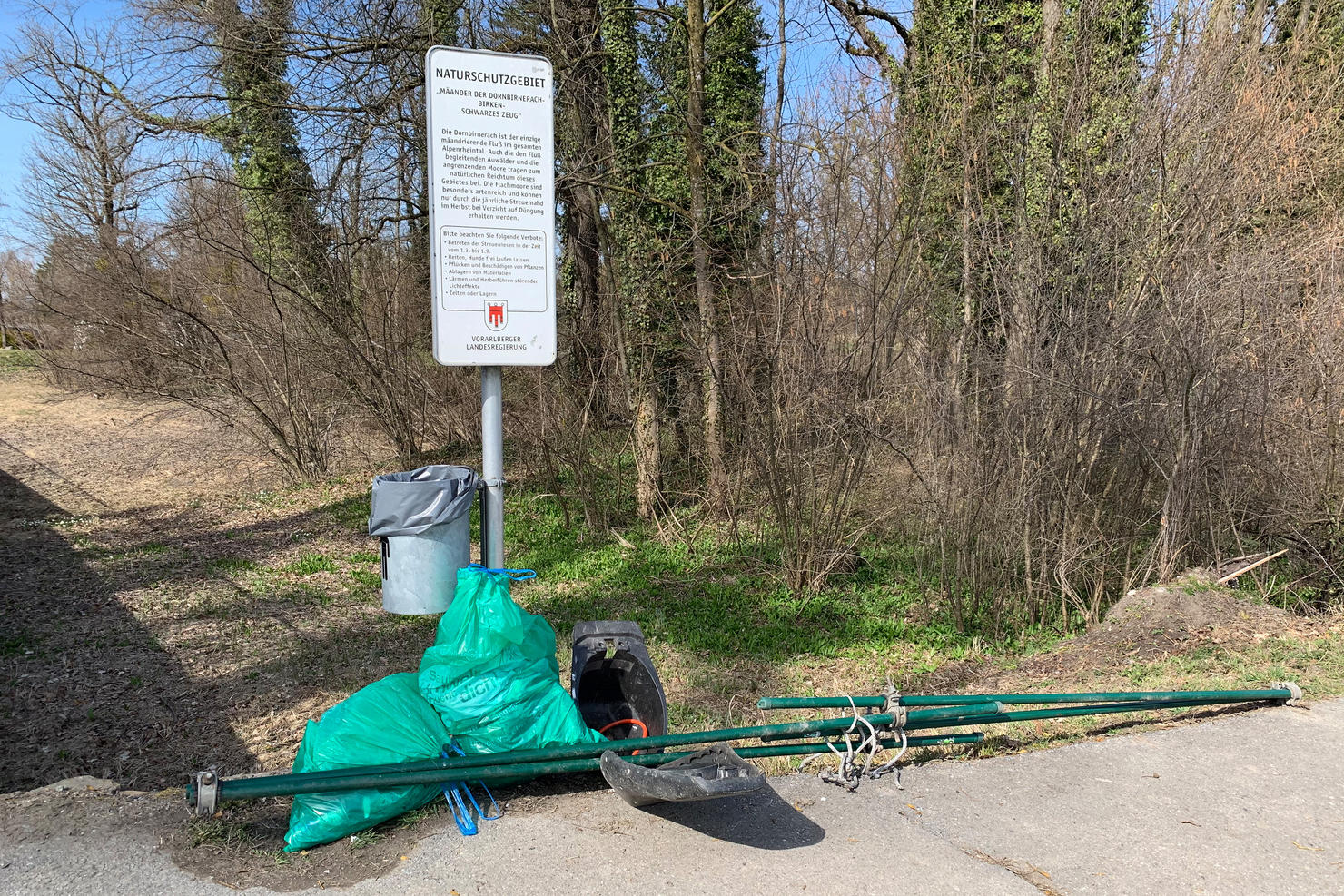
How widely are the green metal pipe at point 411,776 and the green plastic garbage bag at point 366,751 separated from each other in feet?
0.21

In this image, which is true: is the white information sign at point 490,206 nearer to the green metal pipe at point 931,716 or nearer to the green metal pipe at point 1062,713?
the green metal pipe at point 931,716

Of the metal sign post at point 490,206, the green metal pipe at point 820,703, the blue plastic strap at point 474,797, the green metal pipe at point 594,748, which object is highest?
the metal sign post at point 490,206

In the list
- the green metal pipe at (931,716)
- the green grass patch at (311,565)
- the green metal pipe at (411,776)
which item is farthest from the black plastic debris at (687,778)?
the green grass patch at (311,565)

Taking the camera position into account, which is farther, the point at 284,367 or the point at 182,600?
the point at 284,367

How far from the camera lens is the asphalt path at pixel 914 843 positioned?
286 centimetres

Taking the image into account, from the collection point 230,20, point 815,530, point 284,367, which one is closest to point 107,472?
point 284,367

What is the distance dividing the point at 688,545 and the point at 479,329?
567 centimetres

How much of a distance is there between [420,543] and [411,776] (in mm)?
1790

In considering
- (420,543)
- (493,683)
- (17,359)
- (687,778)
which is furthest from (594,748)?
(17,359)

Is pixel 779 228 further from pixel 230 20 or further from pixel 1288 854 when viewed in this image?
pixel 230 20

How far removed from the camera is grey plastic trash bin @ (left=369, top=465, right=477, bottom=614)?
15.6 feet

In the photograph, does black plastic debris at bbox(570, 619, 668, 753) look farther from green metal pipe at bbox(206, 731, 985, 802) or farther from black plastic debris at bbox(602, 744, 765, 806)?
black plastic debris at bbox(602, 744, 765, 806)

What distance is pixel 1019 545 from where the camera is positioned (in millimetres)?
6805

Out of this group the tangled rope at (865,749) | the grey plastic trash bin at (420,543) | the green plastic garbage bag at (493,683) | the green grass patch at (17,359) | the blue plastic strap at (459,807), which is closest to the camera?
the blue plastic strap at (459,807)
